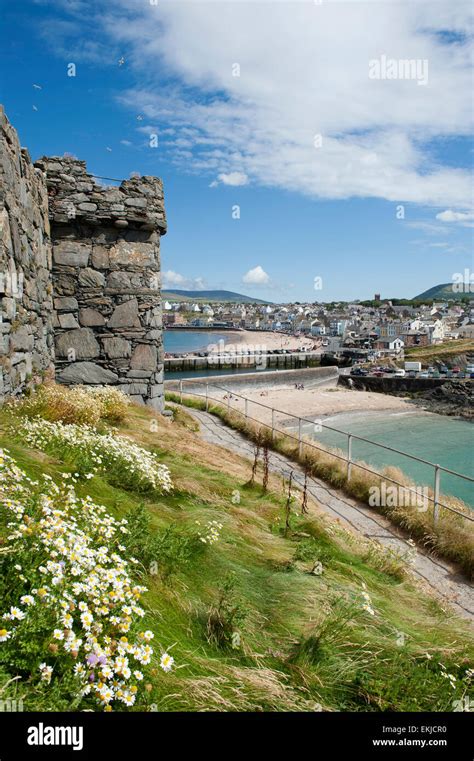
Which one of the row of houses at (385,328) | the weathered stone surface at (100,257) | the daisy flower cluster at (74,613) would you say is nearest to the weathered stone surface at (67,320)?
the weathered stone surface at (100,257)

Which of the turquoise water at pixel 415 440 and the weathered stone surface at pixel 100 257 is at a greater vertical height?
the weathered stone surface at pixel 100 257

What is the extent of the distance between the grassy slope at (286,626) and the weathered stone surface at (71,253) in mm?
6484

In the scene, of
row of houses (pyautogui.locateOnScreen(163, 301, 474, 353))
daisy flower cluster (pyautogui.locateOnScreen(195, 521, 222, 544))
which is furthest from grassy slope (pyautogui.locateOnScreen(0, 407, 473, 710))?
row of houses (pyautogui.locateOnScreen(163, 301, 474, 353))

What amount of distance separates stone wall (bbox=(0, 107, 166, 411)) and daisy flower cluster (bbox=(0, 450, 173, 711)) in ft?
25.4

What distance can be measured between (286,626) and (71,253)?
381 inches

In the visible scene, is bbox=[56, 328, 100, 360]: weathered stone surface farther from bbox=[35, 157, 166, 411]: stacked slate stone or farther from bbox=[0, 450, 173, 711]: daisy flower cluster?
bbox=[0, 450, 173, 711]: daisy flower cluster

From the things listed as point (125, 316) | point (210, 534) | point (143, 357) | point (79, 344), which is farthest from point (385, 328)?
point (210, 534)

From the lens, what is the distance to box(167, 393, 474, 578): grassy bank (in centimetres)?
746

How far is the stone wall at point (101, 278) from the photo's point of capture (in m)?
11.0

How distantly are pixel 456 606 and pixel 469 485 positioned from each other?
2323 cm

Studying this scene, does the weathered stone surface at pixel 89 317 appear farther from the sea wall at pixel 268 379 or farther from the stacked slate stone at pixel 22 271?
the sea wall at pixel 268 379

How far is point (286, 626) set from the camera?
12.4 feet
